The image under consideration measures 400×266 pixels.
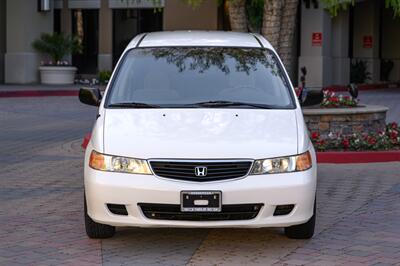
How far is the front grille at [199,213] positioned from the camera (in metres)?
6.57

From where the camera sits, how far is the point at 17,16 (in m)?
29.1

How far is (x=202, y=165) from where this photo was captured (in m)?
6.54

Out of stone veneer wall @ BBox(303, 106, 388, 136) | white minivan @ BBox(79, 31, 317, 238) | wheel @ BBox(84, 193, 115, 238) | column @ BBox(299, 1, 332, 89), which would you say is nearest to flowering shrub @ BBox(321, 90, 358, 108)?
stone veneer wall @ BBox(303, 106, 388, 136)

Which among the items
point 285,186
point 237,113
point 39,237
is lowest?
point 39,237

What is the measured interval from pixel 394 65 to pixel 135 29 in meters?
11.9

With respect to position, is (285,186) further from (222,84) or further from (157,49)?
(157,49)

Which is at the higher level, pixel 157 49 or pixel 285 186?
pixel 157 49

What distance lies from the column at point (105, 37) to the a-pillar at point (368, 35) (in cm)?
1034

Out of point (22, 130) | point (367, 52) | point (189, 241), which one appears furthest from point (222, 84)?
point (367, 52)

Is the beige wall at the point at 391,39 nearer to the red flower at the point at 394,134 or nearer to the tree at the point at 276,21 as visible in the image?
the tree at the point at 276,21

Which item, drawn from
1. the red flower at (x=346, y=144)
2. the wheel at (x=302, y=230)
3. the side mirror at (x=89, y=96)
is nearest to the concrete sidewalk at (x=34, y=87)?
the red flower at (x=346, y=144)

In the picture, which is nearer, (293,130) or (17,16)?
(293,130)

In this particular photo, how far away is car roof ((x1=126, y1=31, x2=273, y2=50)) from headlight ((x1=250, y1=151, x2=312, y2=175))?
6.31 ft

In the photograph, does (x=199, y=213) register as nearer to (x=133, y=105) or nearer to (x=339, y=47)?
(x=133, y=105)
